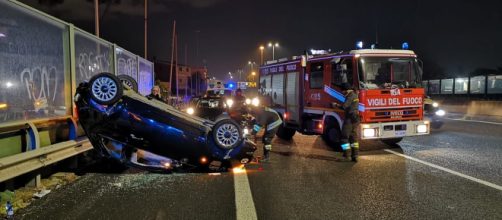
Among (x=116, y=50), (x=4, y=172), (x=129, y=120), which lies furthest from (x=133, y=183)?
(x=116, y=50)

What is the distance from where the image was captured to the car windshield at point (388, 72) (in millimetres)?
9648

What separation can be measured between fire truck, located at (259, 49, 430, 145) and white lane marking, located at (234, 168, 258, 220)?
3.58 metres

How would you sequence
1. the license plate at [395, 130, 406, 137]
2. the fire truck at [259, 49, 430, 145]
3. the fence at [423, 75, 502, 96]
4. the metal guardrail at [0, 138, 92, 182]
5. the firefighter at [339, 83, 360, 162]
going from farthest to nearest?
the fence at [423, 75, 502, 96], the license plate at [395, 130, 406, 137], the fire truck at [259, 49, 430, 145], the firefighter at [339, 83, 360, 162], the metal guardrail at [0, 138, 92, 182]

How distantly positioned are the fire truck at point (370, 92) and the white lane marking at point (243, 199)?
11.8ft

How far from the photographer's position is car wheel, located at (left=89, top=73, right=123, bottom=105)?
6.18 metres

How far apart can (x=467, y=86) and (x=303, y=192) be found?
25234 mm

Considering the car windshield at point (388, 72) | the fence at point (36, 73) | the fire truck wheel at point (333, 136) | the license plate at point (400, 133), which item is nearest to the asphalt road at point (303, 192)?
the license plate at point (400, 133)

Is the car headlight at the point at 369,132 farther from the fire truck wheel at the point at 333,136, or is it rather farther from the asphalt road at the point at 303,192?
the fire truck wheel at the point at 333,136

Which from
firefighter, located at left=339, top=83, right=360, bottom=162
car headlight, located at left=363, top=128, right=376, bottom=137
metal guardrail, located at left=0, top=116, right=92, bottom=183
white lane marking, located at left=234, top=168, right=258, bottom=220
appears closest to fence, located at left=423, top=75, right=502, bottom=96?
car headlight, located at left=363, top=128, right=376, bottom=137

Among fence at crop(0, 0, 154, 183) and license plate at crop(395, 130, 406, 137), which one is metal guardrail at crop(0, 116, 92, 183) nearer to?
fence at crop(0, 0, 154, 183)

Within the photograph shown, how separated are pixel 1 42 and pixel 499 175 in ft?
25.1

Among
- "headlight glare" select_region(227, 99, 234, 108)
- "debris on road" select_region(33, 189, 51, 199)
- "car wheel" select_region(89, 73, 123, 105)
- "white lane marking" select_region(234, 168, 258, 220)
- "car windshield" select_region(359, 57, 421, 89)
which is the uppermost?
"car windshield" select_region(359, 57, 421, 89)

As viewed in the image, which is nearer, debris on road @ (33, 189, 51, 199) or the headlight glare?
debris on road @ (33, 189, 51, 199)

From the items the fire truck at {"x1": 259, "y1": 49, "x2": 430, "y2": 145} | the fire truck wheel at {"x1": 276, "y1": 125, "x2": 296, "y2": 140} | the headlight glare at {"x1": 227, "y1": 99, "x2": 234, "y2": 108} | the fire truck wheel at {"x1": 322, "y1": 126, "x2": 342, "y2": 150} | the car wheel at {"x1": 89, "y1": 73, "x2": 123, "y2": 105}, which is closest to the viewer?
the car wheel at {"x1": 89, "y1": 73, "x2": 123, "y2": 105}
